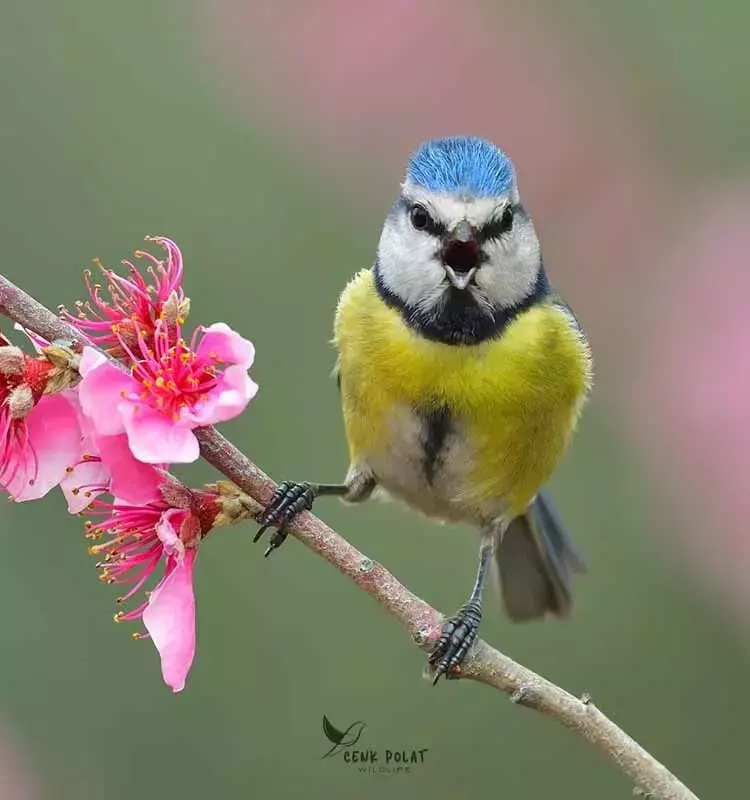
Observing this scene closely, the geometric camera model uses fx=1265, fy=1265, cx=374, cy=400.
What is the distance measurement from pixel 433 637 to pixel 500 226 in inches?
32.0

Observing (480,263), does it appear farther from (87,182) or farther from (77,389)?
(87,182)

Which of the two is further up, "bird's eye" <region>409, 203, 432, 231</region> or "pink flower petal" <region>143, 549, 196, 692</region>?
"bird's eye" <region>409, 203, 432, 231</region>

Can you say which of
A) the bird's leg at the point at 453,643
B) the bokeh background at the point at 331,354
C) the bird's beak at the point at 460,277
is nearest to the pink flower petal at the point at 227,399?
the bird's leg at the point at 453,643

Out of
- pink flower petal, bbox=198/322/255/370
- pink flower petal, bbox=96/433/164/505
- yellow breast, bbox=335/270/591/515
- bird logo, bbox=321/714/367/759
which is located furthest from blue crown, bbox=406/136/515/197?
bird logo, bbox=321/714/367/759

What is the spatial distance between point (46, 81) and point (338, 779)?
2363 mm

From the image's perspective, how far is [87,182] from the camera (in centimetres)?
395

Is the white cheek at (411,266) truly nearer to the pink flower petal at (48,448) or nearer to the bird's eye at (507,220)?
the bird's eye at (507,220)

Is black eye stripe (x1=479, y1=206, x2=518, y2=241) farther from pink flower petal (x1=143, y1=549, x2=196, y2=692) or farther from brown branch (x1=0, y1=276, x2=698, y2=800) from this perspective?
pink flower petal (x1=143, y1=549, x2=196, y2=692)

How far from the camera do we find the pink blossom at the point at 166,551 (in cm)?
168

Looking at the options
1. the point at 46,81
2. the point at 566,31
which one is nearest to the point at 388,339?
the point at 566,31

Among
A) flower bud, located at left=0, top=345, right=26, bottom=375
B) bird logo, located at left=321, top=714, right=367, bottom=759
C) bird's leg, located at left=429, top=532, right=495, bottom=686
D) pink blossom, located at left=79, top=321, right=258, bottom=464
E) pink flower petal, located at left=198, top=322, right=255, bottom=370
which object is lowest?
bird logo, located at left=321, top=714, right=367, bottom=759

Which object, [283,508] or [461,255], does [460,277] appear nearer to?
[461,255]

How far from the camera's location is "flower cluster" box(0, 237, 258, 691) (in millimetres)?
1620

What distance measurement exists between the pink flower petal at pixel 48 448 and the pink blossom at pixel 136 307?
115 mm
